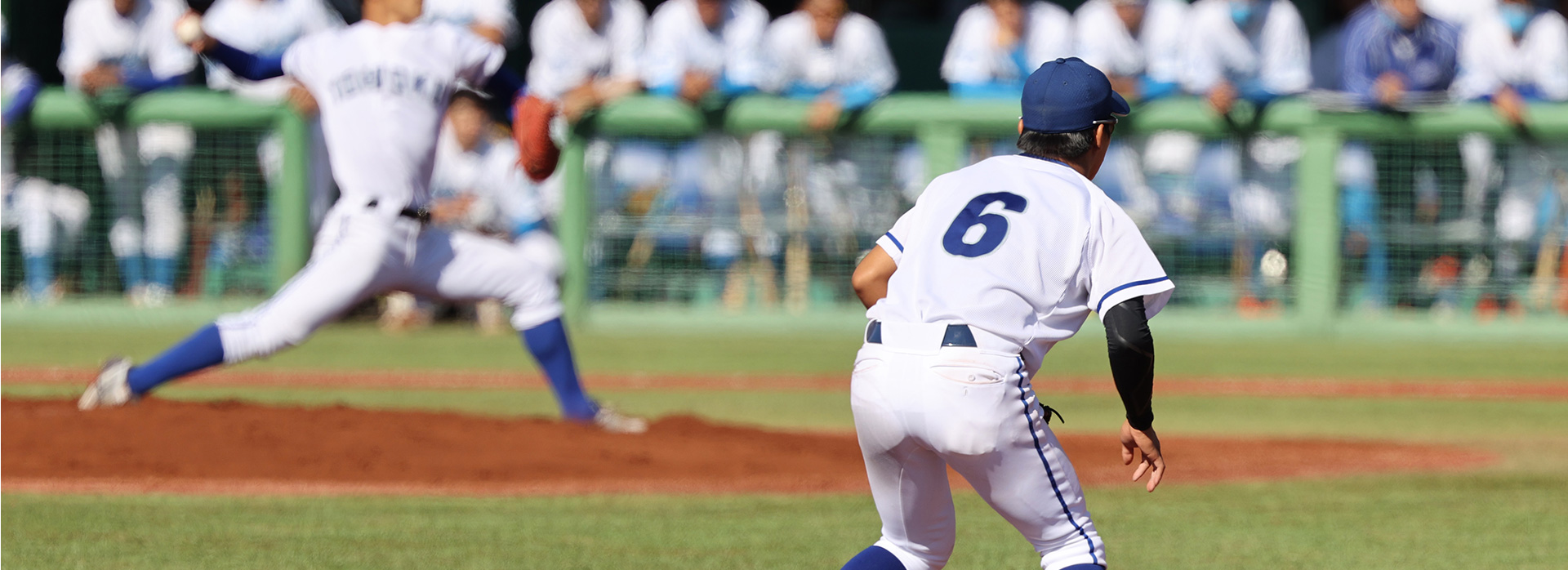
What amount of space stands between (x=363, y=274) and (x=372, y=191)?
1.03 ft

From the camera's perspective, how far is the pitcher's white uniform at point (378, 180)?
630 cm

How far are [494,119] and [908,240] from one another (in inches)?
364

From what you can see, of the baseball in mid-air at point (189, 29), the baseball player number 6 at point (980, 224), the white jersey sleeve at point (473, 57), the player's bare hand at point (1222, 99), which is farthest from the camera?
the player's bare hand at point (1222, 99)

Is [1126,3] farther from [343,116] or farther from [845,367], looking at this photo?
[343,116]

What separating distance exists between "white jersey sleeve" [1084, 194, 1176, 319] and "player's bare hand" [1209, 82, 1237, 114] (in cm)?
871

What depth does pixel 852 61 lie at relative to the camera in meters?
12.5

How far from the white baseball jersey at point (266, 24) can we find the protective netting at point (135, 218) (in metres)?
0.48

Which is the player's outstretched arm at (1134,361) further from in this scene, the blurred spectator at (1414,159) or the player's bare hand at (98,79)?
the player's bare hand at (98,79)

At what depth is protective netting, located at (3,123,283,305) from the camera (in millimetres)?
11789

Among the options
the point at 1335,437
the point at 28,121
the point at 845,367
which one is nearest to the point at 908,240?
the point at 1335,437

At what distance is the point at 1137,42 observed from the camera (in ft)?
40.7

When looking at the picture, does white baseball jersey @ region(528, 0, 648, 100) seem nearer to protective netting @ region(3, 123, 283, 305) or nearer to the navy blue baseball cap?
protective netting @ region(3, 123, 283, 305)

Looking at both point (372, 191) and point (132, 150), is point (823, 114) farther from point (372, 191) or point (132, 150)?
point (372, 191)

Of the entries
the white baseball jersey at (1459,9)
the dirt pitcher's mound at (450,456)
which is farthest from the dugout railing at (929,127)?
the dirt pitcher's mound at (450,456)
